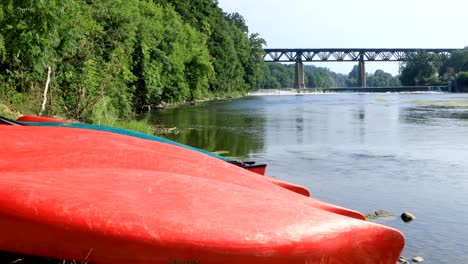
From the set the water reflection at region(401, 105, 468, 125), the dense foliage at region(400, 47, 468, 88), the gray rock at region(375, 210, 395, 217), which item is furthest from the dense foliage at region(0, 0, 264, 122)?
the dense foliage at region(400, 47, 468, 88)

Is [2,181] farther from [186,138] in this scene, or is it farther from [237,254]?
[186,138]

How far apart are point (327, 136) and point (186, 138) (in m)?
4.80

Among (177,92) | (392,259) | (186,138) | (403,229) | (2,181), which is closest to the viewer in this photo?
(2,181)

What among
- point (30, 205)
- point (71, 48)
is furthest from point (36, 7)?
point (30, 205)

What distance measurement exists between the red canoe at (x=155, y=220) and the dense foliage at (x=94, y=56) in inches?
294

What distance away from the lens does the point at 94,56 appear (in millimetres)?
20266

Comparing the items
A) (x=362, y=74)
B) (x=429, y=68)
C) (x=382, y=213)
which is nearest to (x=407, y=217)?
(x=382, y=213)

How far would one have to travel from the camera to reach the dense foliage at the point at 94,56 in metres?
11.9

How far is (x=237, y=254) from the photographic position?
3.48 meters

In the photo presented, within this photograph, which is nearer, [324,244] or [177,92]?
[324,244]

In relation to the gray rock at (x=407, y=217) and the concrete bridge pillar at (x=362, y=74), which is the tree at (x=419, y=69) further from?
the gray rock at (x=407, y=217)

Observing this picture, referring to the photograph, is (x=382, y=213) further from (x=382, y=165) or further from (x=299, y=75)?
(x=299, y=75)

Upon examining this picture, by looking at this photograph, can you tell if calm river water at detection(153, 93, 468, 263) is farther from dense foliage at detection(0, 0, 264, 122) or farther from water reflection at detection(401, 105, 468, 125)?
dense foliage at detection(0, 0, 264, 122)

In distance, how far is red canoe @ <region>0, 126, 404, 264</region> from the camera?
343 centimetres
